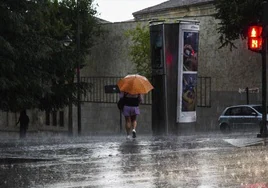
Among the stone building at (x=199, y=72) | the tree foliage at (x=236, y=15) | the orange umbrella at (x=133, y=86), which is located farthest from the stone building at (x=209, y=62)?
the orange umbrella at (x=133, y=86)

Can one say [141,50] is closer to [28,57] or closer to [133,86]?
[28,57]

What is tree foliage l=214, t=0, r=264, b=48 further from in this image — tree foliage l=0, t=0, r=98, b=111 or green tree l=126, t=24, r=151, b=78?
tree foliage l=0, t=0, r=98, b=111

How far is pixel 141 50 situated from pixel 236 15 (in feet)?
30.2

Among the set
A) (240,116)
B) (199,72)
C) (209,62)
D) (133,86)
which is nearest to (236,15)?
(240,116)

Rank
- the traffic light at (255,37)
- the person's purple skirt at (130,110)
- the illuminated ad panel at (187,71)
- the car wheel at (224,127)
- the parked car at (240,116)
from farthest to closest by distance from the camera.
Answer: the car wheel at (224,127) → the parked car at (240,116) → the illuminated ad panel at (187,71) → the person's purple skirt at (130,110) → the traffic light at (255,37)

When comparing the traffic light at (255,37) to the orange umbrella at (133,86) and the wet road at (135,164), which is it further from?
the wet road at (135,164)

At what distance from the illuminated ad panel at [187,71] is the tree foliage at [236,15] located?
43.5 ft

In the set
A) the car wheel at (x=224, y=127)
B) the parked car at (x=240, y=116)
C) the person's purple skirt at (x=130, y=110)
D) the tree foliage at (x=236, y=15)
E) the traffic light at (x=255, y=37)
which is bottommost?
the car wheel at (x=224, y=127)

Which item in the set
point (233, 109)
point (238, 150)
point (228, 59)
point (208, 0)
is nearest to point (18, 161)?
point (238, 150)

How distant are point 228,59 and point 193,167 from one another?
3116 cm

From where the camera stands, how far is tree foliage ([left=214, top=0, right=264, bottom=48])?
34.4 metres

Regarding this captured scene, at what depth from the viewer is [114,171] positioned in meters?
10.2

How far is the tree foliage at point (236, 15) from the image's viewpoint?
3441cm

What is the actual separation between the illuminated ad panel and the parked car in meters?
12.1
